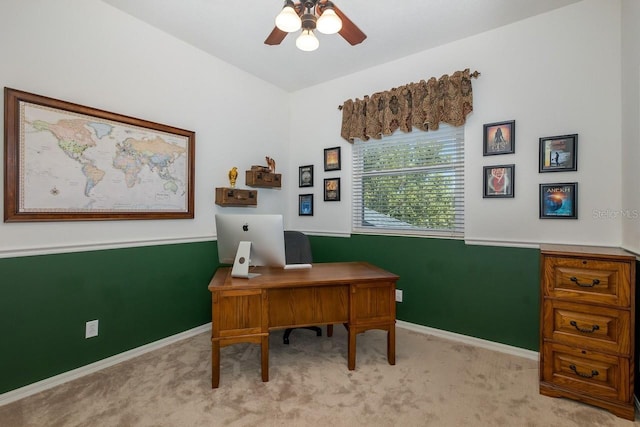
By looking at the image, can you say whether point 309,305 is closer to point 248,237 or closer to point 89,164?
point 248,237

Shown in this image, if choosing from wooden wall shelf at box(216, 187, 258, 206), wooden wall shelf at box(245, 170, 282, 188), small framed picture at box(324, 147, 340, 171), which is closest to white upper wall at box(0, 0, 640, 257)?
wooden wall shelf at box(216, 187, 258, 206)

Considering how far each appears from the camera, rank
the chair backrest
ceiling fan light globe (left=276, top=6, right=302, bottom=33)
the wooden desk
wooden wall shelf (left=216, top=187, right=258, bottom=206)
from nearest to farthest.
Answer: ceiling fan light globe (left=276, top=6, right=302, bottom=33) < the wooden desk < the chair backrest < wooden wall shelf (left=216, top=187, right=258, bottom=206)

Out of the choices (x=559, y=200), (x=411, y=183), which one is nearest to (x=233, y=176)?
(x=411, y=183)

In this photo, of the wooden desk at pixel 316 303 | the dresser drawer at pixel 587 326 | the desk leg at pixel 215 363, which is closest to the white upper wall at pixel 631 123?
the dresser drawer at pixel 587 326

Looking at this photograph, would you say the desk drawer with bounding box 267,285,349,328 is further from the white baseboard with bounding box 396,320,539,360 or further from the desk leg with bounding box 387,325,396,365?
the white baseboard with bounding box 396,320,539,360

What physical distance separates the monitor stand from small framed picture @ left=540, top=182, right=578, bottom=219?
7.89ft

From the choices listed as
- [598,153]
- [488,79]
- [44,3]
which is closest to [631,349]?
[598,153]

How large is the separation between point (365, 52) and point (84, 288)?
10.8ft

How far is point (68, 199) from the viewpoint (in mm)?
2152

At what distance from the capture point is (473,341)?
2.75 metres

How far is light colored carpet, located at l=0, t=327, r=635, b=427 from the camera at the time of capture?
1.72 m

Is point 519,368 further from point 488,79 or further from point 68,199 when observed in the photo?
point 68,199

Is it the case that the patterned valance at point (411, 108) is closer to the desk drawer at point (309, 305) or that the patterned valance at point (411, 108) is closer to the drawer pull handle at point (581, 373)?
the desk drawer at point (309, 305)

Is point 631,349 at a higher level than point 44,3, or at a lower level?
lower
